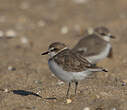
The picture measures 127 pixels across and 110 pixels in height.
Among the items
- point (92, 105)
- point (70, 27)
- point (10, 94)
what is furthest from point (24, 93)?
point (70, 27)

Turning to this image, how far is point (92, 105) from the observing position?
16.7ft

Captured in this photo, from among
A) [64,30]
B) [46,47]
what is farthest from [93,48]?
[64,30]

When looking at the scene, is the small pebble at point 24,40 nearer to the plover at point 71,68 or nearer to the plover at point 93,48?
the plover at point 93,48

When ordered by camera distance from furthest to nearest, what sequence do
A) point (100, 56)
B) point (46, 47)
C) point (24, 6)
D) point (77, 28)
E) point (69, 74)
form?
1. point (24, 6)
2. point (77, 28)
3. point (46, 47)
4. point (100, 56)
5. point (69, 74)

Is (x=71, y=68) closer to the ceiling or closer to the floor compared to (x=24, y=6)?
closer to the floor

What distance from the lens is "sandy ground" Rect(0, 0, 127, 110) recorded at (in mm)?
5309

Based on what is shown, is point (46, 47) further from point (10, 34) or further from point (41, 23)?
point (41, 23)

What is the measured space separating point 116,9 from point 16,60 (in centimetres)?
540

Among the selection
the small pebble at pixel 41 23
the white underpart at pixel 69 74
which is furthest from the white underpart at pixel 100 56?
the small pebble at pixel 41 23

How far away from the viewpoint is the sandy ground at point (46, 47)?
5.31 m

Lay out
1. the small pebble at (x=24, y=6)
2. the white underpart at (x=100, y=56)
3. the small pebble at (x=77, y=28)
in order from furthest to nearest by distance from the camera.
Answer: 1. the small pebble at (x=24, y=6)
2. the small pebble at (x=77, y=28)
3. the white underpart at (x=100, y=56)

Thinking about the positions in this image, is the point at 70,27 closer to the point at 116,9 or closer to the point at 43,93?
the point at 116,9

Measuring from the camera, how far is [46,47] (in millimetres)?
9836

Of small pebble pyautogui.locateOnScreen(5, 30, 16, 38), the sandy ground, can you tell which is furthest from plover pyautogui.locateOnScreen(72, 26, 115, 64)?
small pebble pyautogui.locateOnScreen(5, 30, 16, 38)
